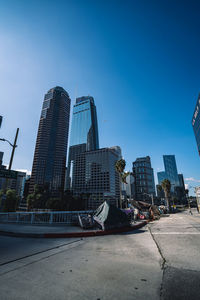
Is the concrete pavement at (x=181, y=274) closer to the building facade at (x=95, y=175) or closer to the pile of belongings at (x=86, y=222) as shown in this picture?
the pile of belongings at (x=86, y=222)

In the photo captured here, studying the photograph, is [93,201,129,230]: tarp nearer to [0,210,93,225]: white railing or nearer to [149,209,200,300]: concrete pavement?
[0,210,93,225]: white railing

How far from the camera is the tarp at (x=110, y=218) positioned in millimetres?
7773

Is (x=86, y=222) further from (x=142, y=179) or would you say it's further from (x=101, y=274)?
(x=142, y=179)

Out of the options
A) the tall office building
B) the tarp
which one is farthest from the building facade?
the tarp

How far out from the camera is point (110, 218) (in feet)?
26.2

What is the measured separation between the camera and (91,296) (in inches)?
85.0

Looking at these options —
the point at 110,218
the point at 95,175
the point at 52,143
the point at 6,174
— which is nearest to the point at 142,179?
the point at 95,175

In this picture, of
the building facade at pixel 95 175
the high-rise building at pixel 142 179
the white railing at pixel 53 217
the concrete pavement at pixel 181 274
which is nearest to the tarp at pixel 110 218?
the white railing at pixel 53 217

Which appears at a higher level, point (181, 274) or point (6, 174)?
point (6, 174)

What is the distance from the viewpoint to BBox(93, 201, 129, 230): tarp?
7773mm

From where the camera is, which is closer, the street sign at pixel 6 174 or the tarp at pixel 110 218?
the tarp at pixel 110 218

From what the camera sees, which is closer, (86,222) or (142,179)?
(86,222)

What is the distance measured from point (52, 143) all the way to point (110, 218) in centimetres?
16930

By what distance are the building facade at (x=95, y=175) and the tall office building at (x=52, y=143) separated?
19529mm
